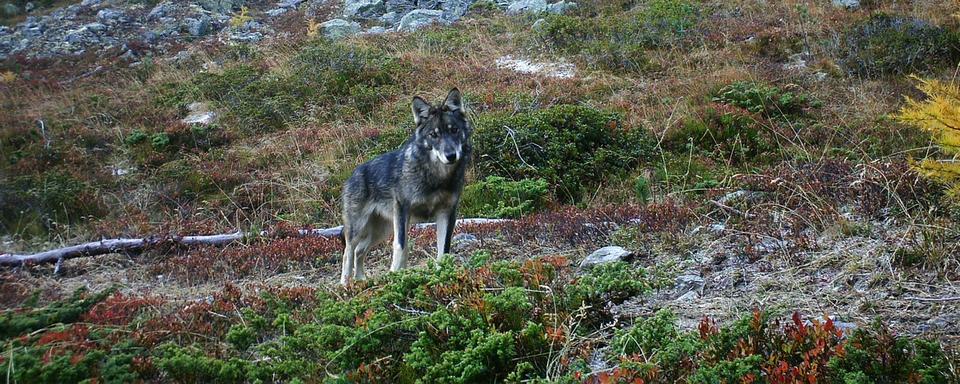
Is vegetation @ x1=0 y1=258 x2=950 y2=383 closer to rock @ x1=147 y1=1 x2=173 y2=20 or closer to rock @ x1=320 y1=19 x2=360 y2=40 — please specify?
rock @ x1=320 y1=19 x2=360 y2=40

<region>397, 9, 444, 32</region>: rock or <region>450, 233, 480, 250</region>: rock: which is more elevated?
<region>450, 233, 480, 250</region>: rock

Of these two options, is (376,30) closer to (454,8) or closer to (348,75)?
(454,8)

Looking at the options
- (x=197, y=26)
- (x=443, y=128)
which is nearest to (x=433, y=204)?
(x=443, y=128)

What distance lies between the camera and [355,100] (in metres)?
14.5

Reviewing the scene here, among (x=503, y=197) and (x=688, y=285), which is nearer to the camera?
(x=688, y=285)

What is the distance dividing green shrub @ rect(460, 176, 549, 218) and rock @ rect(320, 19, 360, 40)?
1355 centimetres

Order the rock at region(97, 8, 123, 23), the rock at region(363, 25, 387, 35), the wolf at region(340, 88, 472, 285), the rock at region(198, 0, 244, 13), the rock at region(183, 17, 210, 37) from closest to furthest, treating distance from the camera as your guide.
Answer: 1. the wolf at region(340, 88, 472, 285)
2. the rock at region(363, 25, 387, 35)
3. the rock at region(183, 17, 210, 37)
4. the rock at region(97, 8, 123, 23)
5. the rock at region(198, 0, 244, 13)

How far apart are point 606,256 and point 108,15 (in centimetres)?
2833

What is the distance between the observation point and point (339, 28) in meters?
23.5

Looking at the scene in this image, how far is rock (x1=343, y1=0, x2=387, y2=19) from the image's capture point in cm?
2712

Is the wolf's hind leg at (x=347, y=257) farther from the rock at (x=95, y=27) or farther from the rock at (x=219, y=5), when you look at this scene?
the rock at (x=219, y=5)

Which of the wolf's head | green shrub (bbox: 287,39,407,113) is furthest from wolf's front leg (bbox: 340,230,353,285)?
green shrub (bbox: 287,39,407,113)

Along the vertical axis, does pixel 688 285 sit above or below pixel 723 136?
above

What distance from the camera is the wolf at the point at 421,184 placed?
22.3 ft
